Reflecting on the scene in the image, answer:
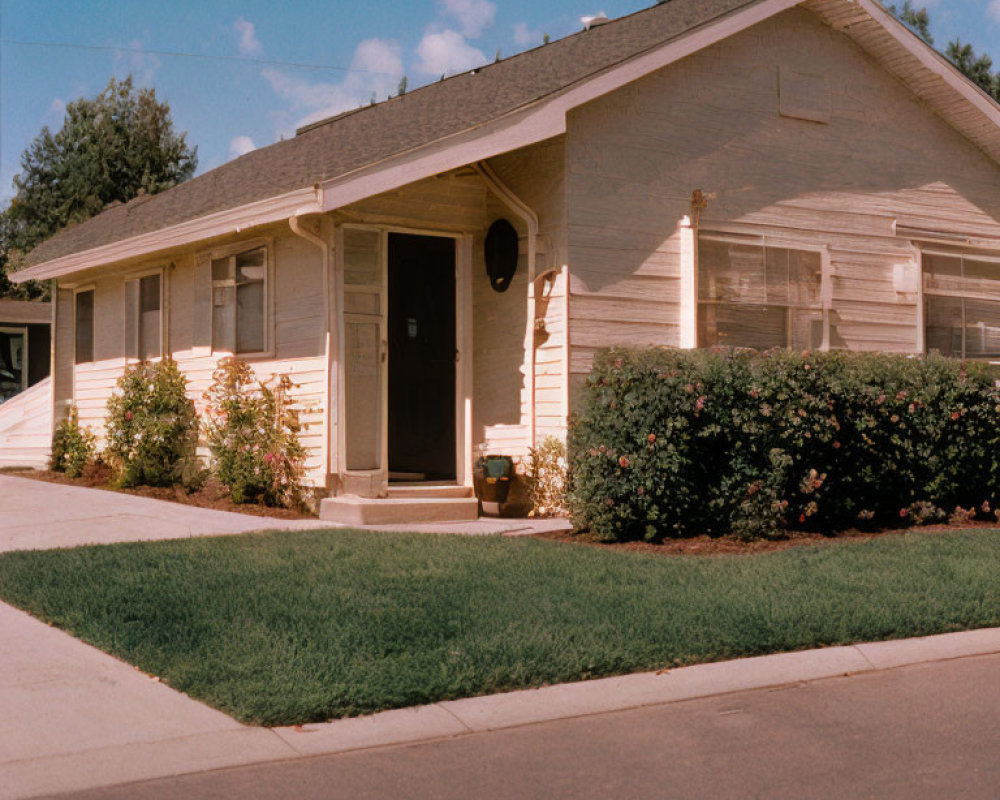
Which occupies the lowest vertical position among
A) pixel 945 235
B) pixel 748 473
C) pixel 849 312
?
pixel 748 473

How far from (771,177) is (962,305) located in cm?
323

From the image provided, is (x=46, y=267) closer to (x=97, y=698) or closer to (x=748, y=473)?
(x=748, y=473)

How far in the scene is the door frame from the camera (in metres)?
11.1

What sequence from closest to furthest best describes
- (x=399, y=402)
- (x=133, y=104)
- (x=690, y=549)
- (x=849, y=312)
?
(x=690, y=549) → (x=399, y=402) → (x=849, y=312) → (x=133, y=104)

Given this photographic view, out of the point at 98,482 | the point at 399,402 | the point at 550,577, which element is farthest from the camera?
the point at 98,482

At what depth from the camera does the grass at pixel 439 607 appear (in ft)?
18.7

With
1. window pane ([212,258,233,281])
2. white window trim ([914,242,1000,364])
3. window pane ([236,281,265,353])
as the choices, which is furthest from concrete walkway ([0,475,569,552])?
white window trim ([914,242,1000,364])

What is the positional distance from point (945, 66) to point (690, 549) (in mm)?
7391

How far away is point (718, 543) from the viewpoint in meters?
9.62

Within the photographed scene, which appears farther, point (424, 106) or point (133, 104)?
point (133, 104)

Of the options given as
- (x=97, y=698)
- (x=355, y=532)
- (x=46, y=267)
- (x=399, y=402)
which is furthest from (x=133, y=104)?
(x=97, y=698)

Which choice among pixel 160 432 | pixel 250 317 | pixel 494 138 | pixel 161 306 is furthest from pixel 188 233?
pixel 494 138

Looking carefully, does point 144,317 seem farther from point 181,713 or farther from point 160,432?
point 181,713

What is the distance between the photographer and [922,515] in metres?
10.7
